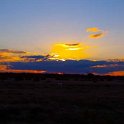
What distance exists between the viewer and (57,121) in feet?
89.5

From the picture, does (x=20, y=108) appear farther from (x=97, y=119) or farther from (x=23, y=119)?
(x=97, y=119)

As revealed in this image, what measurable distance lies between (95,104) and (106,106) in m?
1.39

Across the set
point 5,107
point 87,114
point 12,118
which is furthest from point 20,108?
point 87,114

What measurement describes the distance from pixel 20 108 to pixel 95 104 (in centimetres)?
794

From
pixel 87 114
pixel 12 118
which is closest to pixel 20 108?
pixel 12 118

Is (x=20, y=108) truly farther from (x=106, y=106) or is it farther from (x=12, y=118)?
(x=106, y=106)

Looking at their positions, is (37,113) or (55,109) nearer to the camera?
(37,113)

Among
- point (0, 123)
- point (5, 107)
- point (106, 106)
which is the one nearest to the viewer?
point (0, 123)

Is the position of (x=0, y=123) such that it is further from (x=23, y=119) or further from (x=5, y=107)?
(x=5, y=107)

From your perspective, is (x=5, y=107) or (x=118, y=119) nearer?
(x=118, y=119)

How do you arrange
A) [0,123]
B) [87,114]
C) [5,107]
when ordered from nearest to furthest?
[0,123], [87,114], [5,107]

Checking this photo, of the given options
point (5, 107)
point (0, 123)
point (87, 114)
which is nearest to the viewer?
point (0, 123)

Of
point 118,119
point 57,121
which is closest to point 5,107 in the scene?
point 57,121

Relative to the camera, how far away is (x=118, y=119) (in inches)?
1133
